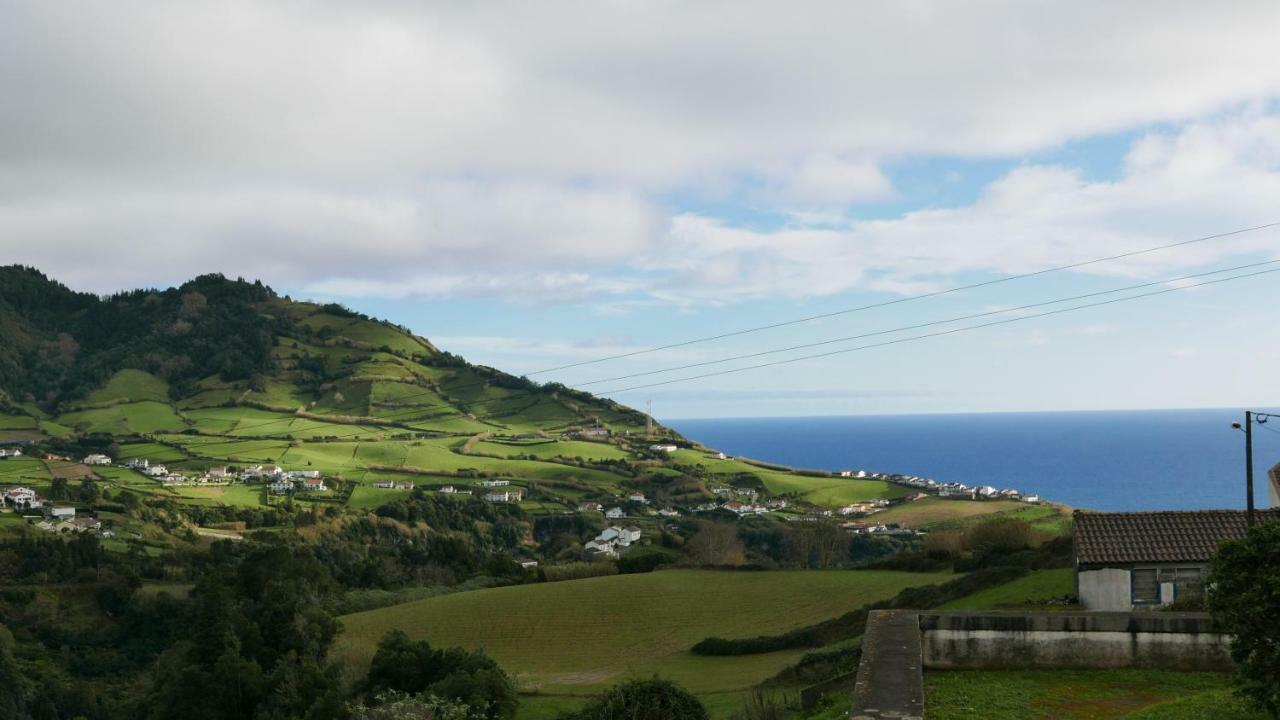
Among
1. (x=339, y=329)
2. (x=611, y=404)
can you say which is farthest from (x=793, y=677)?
(x=339, y=329)

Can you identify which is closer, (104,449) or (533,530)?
(533,530)

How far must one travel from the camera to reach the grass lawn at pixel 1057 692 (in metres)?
9.55

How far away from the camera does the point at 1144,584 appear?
21406 millimetres

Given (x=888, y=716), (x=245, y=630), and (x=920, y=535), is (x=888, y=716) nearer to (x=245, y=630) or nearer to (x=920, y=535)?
(x=245, y=630)

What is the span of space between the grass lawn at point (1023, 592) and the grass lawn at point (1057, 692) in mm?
13600

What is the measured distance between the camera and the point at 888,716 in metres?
8.34

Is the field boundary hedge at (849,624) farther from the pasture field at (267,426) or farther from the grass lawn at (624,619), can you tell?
the pasture field at (267,426)

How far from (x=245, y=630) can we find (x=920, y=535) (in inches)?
2201

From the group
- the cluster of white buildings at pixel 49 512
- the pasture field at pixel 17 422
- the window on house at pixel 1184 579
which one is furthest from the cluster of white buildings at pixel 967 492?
the pasture field at pixel 17 422

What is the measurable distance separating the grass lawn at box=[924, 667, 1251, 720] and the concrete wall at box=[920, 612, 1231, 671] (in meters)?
0.14

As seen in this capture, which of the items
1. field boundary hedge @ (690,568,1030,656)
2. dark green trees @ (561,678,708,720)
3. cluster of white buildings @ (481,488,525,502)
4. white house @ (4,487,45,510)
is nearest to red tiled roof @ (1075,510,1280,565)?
field boundary hedge @ (690,568,1030,656)

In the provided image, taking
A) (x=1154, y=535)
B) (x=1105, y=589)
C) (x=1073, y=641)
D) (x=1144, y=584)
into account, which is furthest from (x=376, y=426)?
(x=1073, y=641)

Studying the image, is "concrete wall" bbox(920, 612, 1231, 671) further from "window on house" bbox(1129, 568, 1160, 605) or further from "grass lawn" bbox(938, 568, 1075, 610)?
"grass lawn" bbox(938, 568, 1075, 610)

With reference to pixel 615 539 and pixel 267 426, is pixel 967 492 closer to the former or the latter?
pixel 615 539
